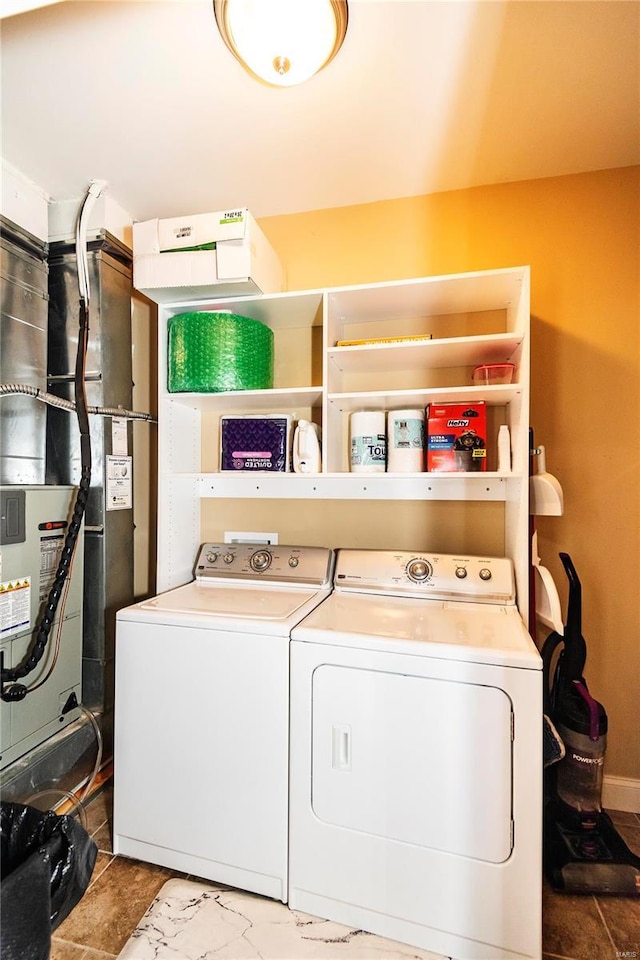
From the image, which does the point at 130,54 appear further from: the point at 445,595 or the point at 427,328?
the point at 445,595

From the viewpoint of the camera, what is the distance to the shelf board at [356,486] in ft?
5.80

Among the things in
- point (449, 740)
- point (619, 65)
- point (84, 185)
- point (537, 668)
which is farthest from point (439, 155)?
point (449, 740)

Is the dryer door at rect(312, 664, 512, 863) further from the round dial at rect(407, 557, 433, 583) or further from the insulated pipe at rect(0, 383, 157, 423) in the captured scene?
the insulated pipe at rect(0, 383, 157, 423)

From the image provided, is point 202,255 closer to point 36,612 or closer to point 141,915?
point 36,612

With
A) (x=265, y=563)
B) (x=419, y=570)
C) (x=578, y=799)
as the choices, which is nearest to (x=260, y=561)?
(x=265, y=563)

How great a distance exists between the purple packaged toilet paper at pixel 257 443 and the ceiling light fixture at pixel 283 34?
1133 mm

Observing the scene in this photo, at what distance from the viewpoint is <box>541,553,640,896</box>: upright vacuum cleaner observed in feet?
4.59

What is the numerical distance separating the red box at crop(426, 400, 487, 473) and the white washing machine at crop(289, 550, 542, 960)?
23.8 inches

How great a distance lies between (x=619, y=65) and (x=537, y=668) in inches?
69.9

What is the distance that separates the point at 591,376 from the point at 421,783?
1.59 meters

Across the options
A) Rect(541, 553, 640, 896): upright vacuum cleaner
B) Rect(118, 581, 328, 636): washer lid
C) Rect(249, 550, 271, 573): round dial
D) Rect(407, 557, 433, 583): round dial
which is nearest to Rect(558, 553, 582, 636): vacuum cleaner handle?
Rect(541, 553, 640, 896): upright vacuum cleaner

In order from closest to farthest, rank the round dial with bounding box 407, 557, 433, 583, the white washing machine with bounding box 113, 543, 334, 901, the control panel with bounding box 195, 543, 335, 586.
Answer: the white washing machine with bounding box 113, 543, 334, 901 → the round dial with bounding box 407, 557, 433, 583 → the control panel with bounding box 195, 543, 335, 586

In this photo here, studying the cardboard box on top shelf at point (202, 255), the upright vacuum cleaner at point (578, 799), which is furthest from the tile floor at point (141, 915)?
the cardboard box on top shelf at point (202, 255)

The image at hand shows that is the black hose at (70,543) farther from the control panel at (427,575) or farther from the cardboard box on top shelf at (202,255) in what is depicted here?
the control panel at (427,575)
